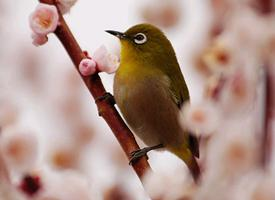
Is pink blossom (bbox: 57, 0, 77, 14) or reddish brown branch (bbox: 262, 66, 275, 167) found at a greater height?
pink blossom (bbox: 57, 0, 77, 14)

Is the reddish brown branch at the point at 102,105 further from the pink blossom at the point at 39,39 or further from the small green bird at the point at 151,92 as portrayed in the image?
the small green bird at the point at 151,92

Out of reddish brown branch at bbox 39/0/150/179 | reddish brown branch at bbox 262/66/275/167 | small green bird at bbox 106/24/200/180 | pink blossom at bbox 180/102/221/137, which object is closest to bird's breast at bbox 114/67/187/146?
small green bird at bbox 106/24/200/180

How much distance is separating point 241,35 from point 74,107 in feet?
2.73

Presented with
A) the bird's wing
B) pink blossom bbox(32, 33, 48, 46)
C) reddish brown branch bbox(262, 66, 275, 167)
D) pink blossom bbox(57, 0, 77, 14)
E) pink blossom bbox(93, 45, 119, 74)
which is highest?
pink blossom bbox(57, 0, 77, 14)

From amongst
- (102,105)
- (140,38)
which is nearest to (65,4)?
(102,105)

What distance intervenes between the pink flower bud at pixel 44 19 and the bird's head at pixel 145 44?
869 mm

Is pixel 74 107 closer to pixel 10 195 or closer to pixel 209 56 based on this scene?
pixel 209 56

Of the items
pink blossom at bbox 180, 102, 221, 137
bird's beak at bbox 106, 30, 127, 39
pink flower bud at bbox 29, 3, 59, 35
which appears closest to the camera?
pink blossom at bbox 180, 102, 221, 137

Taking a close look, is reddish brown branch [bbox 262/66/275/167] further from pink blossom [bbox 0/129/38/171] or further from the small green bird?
the small green bird

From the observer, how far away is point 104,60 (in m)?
0.90

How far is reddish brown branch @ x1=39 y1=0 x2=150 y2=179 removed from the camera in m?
0.82

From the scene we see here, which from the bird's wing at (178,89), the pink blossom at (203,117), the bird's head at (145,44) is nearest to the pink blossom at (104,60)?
the pink blossom at (203,117)

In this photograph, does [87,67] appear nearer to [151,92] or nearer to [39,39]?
[39,39]

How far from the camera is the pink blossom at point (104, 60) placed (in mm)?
892
